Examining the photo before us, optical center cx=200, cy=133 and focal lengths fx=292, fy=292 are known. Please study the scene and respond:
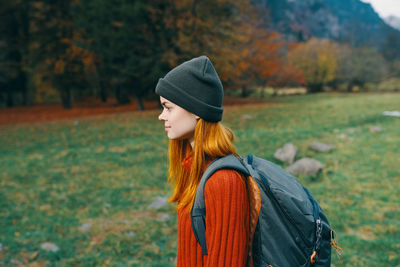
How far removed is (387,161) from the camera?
746 centimetres

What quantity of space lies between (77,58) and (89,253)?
71.9 ft

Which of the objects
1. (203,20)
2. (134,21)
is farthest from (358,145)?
(134,21)

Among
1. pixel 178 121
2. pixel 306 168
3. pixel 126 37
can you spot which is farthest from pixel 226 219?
pixel 126 37

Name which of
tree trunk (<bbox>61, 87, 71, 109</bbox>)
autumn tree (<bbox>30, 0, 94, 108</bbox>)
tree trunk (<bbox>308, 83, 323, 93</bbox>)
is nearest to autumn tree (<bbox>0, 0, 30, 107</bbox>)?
autumn tree (<bbox>30, 0, 94, 108</bbox>)

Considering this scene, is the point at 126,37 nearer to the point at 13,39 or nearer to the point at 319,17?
the point at 13,39

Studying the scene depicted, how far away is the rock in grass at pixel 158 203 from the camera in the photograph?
18.7 feet

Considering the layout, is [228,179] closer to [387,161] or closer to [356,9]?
[387,161]

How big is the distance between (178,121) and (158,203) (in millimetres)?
4580

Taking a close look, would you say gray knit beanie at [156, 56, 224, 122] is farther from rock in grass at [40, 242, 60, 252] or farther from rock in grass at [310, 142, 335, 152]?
rock in grass at [310, 142, 335, 152]

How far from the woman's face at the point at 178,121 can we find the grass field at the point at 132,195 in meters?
2.99

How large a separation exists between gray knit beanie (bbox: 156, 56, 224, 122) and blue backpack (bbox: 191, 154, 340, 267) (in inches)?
10.7

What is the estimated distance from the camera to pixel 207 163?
156 cm

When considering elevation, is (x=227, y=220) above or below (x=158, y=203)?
above

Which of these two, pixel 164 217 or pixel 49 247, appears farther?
pixel 164 217
